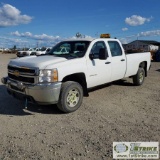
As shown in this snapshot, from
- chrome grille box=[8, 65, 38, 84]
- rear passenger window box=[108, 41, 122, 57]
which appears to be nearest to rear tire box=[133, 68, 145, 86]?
rear passenger window box=[108, 41, 122, 57]

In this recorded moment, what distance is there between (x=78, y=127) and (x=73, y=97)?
114 centimetres

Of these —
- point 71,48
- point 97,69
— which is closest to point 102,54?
point 97,69

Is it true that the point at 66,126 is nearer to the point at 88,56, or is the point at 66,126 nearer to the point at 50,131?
the point at 50,131

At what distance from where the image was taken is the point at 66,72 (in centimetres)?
523

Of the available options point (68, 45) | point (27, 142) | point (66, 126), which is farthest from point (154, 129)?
point (68, 45)

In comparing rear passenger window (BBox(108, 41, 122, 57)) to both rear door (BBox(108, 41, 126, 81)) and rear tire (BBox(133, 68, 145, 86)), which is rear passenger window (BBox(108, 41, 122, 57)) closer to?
rear door (BBox(108, 41, 126, 81))

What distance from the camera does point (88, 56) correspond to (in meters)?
5.98

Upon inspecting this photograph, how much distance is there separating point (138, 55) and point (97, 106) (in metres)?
3.37

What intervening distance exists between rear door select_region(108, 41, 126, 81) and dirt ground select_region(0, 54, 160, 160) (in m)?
0.79

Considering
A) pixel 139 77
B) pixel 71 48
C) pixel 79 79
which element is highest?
pixel 71 48

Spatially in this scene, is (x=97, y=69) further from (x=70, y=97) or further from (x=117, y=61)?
(x=70, y=97)

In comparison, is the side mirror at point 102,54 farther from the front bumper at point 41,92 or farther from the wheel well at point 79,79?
the front bumper at point 41,92

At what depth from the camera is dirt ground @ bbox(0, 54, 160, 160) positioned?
363 centimetres

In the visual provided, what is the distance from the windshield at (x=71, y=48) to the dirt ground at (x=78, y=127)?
1.51m
